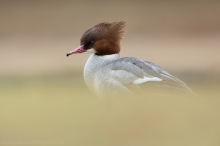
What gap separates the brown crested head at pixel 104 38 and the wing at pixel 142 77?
0.54ft

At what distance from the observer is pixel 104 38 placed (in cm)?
240

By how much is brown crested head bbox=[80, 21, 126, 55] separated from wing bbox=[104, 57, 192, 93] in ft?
0.54

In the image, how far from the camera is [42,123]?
925 mm

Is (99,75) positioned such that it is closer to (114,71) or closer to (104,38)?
(114,71)

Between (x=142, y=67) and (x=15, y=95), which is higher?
(x=142, y=67)

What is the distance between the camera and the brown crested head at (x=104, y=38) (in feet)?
7.71

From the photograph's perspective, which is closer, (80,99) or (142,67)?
(80,99)

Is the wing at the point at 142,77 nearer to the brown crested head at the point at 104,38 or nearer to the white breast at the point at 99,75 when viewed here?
the white breast at the point at 99,75

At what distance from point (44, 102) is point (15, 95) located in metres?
0.15

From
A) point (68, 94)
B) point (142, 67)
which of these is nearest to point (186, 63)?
point (142, 67)

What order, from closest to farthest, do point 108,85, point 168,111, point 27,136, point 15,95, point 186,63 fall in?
point 27,136
point 168,111
point 15,95
point 108,85
point 186,63

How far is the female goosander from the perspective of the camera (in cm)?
217

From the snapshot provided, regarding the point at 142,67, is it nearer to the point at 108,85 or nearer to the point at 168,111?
the point at 108,85

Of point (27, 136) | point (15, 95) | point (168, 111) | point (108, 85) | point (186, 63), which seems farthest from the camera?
point (186, 63)
